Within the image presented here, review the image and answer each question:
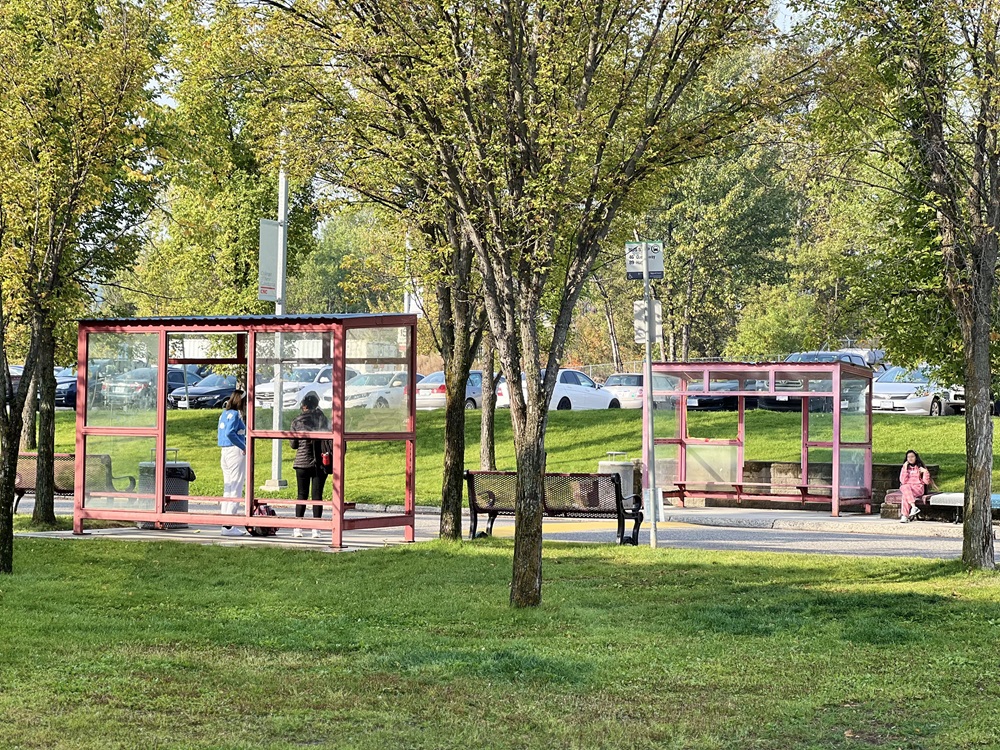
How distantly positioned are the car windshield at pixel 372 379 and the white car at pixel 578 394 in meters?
25.3

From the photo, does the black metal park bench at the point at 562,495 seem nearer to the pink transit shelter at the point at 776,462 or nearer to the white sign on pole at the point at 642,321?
the white sign on pole at the point at 642,321

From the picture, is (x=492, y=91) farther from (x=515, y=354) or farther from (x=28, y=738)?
(x=28, y=738)

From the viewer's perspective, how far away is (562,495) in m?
17.9

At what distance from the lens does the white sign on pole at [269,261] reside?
22.7 m

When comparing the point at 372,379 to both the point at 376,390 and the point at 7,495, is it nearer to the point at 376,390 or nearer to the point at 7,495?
the point at 376,390

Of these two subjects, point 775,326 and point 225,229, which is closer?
point 225,229

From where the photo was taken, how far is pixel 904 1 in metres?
13.8

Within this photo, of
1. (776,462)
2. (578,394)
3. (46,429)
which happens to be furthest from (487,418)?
(578,394)

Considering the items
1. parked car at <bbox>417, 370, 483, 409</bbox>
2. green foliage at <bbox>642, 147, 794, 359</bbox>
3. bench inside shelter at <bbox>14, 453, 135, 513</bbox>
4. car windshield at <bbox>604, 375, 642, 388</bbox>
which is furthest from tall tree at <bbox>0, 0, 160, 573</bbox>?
green foliage at <bbox>642, 147, 794, 359</bbox>

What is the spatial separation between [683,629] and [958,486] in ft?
54.5

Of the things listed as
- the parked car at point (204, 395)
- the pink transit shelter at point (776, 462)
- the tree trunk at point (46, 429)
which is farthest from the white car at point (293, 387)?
the parked car at point (204, 395)

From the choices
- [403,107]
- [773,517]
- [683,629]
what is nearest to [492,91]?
[403,107]

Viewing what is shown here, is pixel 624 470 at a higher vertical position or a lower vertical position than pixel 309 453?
lower

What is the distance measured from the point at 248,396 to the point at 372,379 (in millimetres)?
1524
